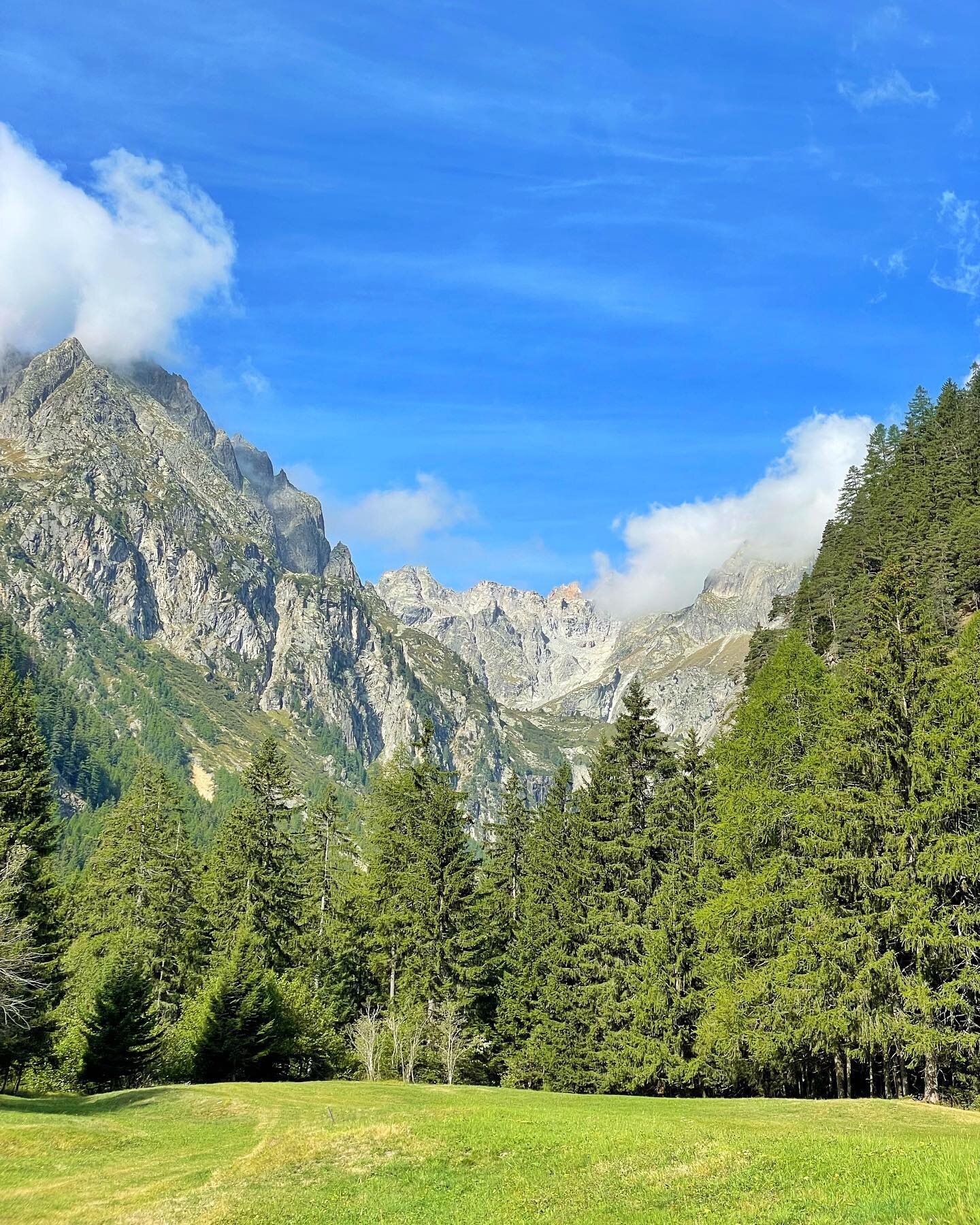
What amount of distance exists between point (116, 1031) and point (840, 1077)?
103ft

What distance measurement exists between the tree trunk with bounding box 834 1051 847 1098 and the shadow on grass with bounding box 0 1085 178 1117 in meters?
25.8

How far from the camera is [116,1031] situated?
4234 cm

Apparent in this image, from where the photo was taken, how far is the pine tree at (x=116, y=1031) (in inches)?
1662

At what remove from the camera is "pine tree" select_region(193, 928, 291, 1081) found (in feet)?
144

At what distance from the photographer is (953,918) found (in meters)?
28.6

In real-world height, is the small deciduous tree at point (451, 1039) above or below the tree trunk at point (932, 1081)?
below

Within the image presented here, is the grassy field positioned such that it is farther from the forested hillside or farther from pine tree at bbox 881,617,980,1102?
the forested hillside

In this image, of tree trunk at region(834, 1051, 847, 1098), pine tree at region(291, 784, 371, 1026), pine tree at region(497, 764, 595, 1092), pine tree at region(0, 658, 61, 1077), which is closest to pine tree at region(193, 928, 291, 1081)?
pine tree at region(291, 784, 371, 1026)

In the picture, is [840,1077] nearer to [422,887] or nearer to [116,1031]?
[422,887]

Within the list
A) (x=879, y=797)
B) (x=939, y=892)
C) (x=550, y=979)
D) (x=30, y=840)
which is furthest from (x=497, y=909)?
(x=939, y=892)

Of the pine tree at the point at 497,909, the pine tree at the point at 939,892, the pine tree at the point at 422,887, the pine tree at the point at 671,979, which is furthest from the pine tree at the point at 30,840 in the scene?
the pine tree at the point at 939,892

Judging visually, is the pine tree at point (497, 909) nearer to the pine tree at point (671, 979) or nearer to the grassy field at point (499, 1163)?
the pine tree at point (671, 979)

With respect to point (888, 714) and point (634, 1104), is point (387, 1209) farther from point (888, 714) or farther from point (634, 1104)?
point (888, 714)

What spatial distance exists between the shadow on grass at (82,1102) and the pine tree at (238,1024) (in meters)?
5.81
